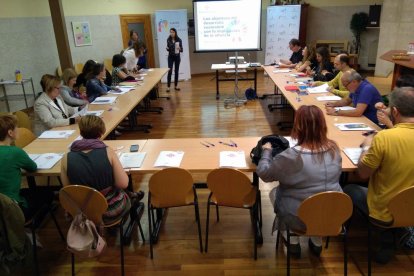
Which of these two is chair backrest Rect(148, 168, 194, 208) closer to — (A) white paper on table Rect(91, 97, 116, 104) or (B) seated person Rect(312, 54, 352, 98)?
(A) white paper on table Rect(91, 97, 116, 104)

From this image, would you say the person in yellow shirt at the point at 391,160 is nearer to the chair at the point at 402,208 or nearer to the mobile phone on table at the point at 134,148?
the chair at the point at 402,208

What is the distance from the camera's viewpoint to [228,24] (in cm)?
720

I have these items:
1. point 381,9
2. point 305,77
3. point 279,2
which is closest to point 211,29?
point 305,77

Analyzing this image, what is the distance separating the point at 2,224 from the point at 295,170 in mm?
1879

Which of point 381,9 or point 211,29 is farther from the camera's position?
point 381,9

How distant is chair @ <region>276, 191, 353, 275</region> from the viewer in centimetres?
206

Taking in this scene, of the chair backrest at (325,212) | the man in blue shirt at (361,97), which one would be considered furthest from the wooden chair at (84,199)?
the man in blue shirt at (361,97)

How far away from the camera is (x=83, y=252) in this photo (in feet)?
7.44

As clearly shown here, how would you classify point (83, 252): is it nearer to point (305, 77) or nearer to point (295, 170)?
point (295, 170)

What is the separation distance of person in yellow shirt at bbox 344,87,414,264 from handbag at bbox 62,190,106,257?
1.86 metres

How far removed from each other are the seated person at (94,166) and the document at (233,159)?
0.78m

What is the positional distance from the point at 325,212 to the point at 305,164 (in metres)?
0.33

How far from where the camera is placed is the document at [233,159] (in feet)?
8.75

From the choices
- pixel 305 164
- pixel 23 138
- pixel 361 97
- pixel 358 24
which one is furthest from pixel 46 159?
pixel 358 24
